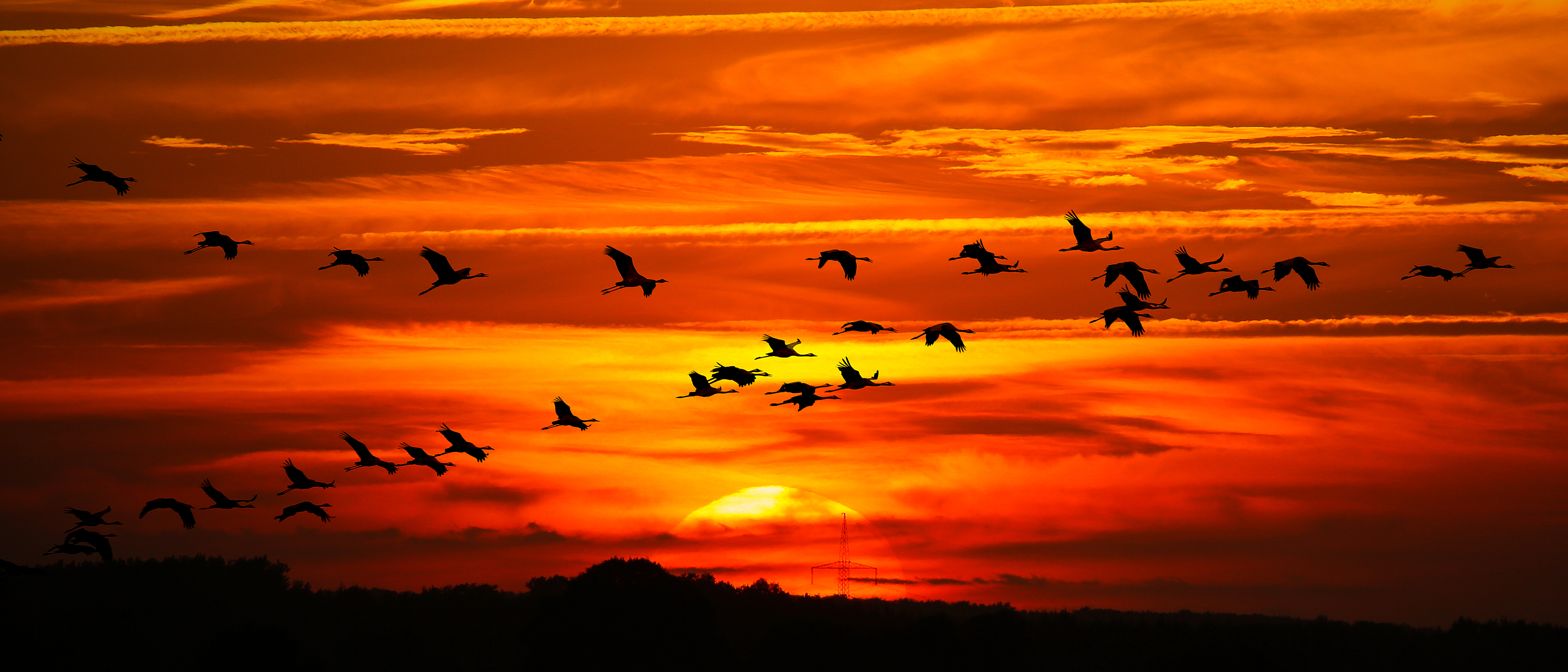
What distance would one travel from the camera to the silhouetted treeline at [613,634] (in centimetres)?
Result: 9594

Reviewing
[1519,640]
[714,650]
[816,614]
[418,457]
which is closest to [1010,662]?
[714,650]

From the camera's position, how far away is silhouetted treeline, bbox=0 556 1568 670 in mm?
95938

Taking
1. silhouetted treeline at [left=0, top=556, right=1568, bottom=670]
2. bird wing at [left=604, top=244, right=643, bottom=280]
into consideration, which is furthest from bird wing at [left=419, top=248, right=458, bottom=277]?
silhouetted treeline at [left=0, top=556, right=1568, bottom=670]

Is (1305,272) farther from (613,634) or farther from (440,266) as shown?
(613,634)

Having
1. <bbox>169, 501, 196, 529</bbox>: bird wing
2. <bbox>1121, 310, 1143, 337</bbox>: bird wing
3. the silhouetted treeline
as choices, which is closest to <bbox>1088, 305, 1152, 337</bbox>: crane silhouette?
<bbox>1121, 310, 1143, 337</bbox>: bird wing

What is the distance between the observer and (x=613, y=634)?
328 feet

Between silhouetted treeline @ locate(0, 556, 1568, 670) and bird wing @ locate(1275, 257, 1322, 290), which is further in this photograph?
silhouetted treeline @ locate(0, 556, 1568, 670)

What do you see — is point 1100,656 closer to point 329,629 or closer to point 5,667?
point 329,629

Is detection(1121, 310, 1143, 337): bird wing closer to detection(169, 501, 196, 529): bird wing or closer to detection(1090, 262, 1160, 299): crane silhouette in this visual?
detection(1090, 262, 1160, 299): crane silhouette

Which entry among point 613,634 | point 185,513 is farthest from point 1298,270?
point 613,634

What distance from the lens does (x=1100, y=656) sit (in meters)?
114

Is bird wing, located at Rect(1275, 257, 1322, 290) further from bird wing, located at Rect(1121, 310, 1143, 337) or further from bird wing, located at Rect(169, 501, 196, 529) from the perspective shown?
bird wing, located at Rect(169, 501, 196, 529)

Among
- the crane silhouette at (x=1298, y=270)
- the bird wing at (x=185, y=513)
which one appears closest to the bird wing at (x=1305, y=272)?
the crane silhouette at (x=1298, y=270)

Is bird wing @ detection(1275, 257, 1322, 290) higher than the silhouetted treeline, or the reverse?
bird wing @ detection(1275, 257, 1322, 290)
